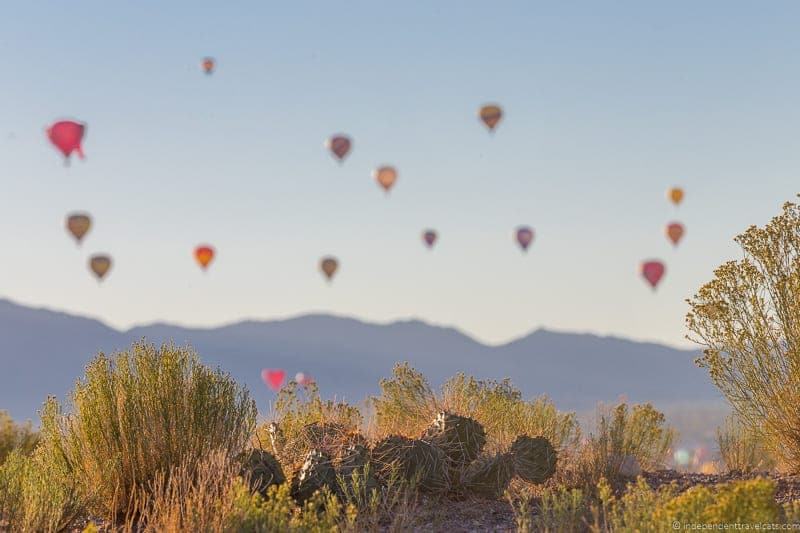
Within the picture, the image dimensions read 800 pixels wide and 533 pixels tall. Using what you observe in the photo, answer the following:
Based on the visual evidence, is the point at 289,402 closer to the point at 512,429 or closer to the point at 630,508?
the point at 512,429

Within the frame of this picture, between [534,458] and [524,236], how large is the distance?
31797 millimetres

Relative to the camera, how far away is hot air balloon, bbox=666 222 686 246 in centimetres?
3893

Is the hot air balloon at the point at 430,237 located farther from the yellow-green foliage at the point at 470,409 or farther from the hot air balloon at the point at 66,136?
the yellow-green foliage at the point at 470,409

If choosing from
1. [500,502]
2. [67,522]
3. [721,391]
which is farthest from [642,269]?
[67,522]

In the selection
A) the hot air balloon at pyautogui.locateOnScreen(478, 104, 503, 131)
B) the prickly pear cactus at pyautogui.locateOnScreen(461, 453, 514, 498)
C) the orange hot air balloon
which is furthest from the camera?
the orange hot air balloon

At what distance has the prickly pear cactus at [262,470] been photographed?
10.2m

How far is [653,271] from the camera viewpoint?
40.4 meters

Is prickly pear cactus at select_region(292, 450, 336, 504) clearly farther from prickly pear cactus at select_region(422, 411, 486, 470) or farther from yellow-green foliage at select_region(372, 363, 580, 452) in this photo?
yellow-green foliage at select_region(372, 363, 580, 452)

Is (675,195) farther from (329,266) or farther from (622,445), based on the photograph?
(622,445)

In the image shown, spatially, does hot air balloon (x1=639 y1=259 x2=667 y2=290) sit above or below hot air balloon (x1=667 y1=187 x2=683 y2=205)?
below

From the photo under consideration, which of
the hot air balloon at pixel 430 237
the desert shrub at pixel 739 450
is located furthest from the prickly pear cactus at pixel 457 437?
the hot air balloon at pixel 430 237

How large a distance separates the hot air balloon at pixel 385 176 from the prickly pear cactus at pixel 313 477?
30163 mm

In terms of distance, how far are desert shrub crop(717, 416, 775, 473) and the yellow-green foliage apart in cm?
311

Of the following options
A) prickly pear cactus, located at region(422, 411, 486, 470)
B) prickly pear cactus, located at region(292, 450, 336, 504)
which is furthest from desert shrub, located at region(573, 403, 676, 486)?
prickly pear cactus, located at region(292, 450, 336, 504)
